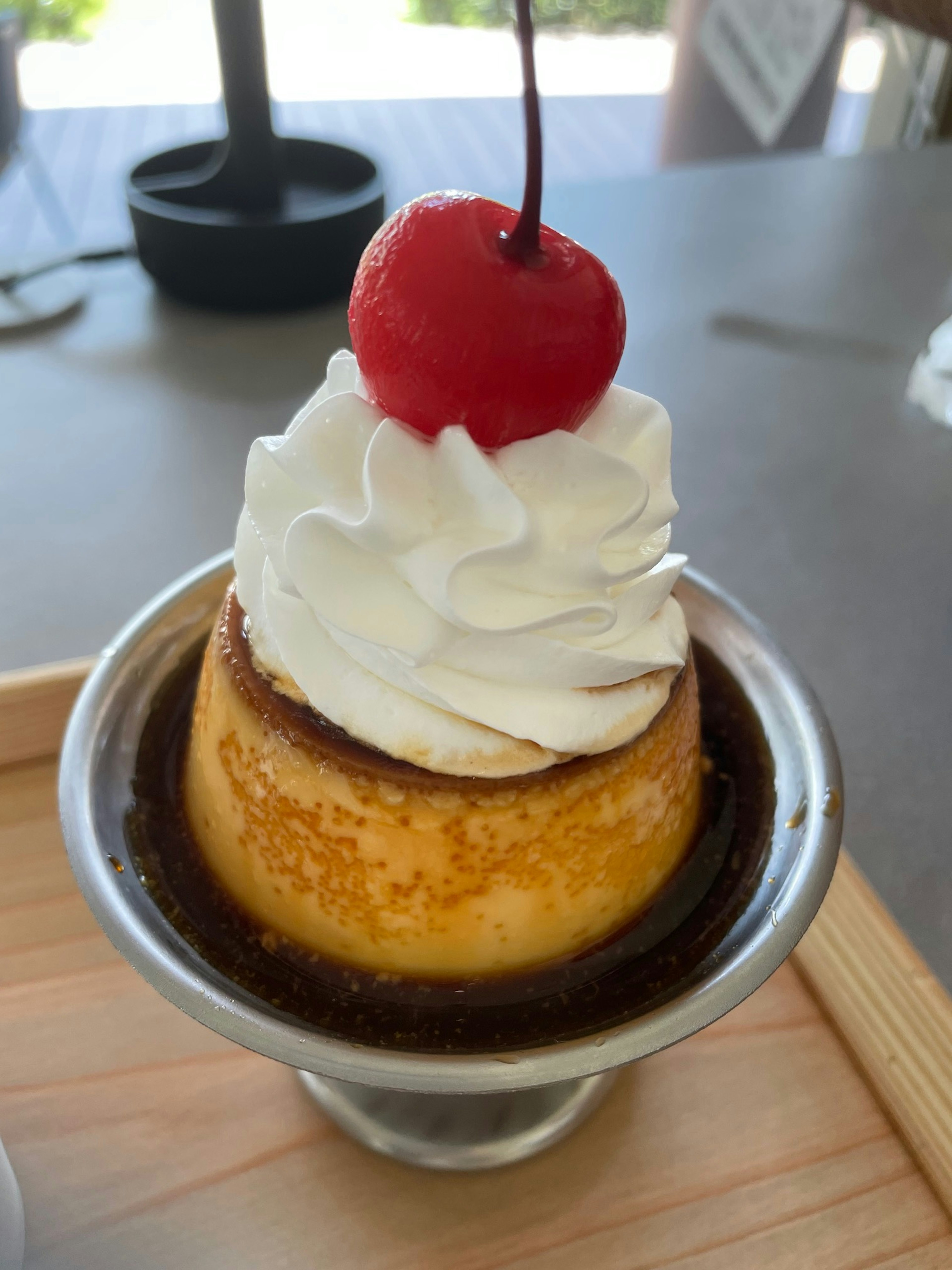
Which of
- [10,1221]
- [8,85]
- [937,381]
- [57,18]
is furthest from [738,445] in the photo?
[57,18]

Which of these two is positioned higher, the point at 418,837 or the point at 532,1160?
the point at 418,837

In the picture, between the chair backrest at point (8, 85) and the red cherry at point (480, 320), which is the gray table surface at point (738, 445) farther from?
the chair backrest at point (8, 85)

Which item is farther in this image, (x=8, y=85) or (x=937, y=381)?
(x=8, y=85)

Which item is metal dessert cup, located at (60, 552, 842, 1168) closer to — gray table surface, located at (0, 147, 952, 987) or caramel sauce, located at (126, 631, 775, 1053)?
caramel sauce, located at (126, 631, 775, 1053)

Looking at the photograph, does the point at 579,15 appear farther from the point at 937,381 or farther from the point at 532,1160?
the point at 532,1160

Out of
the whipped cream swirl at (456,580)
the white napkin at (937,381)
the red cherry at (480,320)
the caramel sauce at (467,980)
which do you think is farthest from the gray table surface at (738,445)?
the red cherry at (480,320)
